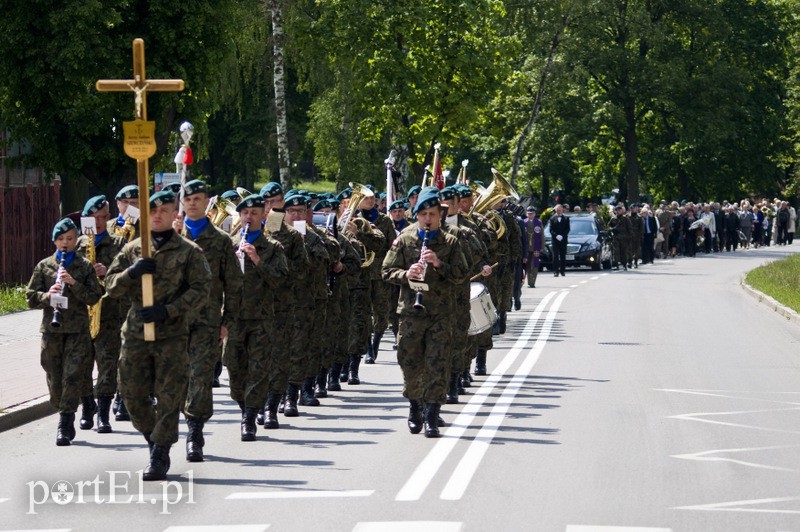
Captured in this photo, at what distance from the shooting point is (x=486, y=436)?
11.7 m

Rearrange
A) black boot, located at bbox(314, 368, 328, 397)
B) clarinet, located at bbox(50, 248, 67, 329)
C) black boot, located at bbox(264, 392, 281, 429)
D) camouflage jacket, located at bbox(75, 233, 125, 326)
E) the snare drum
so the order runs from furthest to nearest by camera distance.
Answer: black boot, located at bbox(314, 368, 328, 397), the snare drum, black boot, located at bbox(264, 392, 281, 429), camouflage jacket, located at bbox(75, 233, 125, 326), clarinet, located at bbox(50, 248, 67, 329)

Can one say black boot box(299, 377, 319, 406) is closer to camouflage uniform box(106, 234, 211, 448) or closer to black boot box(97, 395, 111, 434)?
black boot box(97, 395, 111, 434)

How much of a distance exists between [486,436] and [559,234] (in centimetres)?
2558

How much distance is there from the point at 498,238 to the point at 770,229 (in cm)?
5049

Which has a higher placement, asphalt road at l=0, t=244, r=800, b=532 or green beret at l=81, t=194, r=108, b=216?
green beret at l=81, t=194, r=108, b=216

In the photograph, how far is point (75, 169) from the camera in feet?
95.6

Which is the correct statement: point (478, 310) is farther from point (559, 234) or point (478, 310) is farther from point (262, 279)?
point (559, 234)

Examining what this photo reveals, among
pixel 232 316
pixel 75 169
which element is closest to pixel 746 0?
pixel 75 169

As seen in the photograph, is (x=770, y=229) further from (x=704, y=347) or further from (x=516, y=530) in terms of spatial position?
(x=516, y=530)

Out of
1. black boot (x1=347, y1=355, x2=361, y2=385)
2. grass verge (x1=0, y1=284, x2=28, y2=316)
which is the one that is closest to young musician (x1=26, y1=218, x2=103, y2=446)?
black boot (x1=347, y1=355, x2=361, y2=385)

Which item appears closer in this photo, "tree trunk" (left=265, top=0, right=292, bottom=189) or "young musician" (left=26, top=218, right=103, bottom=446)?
"young musician" (left=26, top=218, right=103, bottom=446)

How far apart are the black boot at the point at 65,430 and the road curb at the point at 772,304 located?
1533 centimetres

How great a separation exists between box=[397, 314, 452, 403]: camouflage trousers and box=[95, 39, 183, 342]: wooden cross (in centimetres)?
282

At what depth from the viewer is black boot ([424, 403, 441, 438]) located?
11.7 meters
